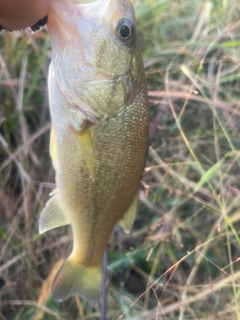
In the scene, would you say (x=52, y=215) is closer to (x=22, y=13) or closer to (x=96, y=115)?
(x=96, y=115)

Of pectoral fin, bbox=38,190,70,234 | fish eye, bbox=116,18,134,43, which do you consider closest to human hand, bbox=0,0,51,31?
fish eye, bbox=116,18,134,43

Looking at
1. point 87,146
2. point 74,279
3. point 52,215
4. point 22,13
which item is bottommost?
point 74,279

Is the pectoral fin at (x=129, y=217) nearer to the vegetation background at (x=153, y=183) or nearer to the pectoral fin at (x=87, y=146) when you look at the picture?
the pectoral fin at (x=87, y=146)

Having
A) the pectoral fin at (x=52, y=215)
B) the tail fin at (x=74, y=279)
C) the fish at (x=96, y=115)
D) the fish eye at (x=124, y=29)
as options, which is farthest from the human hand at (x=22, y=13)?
the tail fin at (x=74, y=279)

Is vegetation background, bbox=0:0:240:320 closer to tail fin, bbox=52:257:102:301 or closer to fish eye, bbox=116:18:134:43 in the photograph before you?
tail fin, bbox=52:257:102:301

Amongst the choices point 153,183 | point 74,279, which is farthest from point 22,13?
point 153,183

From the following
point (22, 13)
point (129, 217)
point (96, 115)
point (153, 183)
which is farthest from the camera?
point (153, 183)

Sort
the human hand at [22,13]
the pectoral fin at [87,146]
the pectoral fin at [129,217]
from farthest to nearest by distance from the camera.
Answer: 1. the pectoral fin at [129,217]
2. the pectoral fin at [87,146]
3. the human hand at [22,13]
